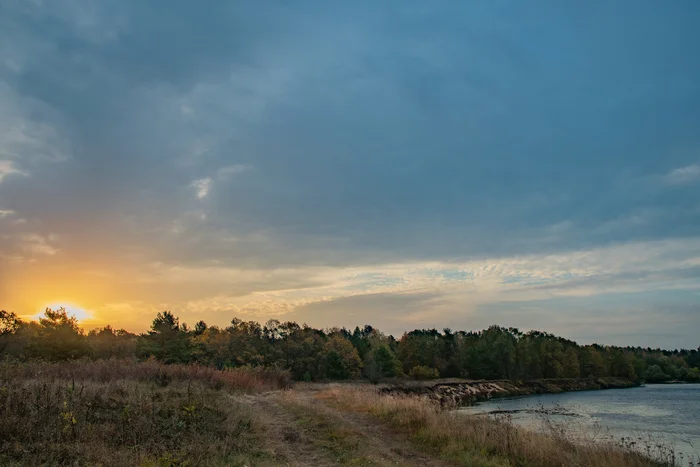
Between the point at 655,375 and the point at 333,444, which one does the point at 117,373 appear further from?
the point at 655,375

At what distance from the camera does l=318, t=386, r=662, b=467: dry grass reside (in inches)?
476

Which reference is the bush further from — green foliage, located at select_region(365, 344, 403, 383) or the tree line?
green foliage, located at select_region(365, 344, 403, 383)

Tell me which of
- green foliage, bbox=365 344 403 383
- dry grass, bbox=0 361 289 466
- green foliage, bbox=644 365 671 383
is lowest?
green foliage, bbox=644 365 671 383

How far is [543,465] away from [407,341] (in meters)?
106

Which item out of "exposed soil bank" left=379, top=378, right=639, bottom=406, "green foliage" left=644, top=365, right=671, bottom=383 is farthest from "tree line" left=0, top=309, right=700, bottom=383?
"exposed soil bank" left=379, top=378, right=639, bottom=406

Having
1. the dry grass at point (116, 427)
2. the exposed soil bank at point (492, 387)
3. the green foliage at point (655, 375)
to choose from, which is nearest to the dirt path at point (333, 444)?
the dry grass at point (116, 427)

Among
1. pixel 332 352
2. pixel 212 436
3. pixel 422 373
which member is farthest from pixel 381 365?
pixel 212 436

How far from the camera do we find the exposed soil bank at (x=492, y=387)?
229 feet

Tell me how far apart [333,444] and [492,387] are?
86.5 meters

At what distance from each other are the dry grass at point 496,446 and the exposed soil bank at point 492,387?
4795cm

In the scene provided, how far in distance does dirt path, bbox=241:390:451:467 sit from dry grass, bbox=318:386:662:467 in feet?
2.70

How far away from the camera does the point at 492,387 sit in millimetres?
90250

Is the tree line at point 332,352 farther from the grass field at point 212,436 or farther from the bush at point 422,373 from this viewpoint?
the grass field at point 212,436

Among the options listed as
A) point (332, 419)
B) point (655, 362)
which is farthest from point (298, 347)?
point (655, 362)
